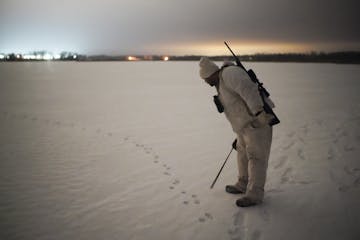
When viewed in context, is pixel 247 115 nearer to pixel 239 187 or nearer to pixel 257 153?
pixel 257 153

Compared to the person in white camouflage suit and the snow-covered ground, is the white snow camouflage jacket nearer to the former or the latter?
the person in white camouflage suit

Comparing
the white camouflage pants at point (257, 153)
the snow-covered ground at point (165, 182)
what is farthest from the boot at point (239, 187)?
the white camouflage pants at point (257, 153)

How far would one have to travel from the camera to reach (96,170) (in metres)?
5.39

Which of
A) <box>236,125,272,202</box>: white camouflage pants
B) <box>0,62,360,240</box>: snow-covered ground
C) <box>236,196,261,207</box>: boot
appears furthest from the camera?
<box>236,196,261,207</box>: boot

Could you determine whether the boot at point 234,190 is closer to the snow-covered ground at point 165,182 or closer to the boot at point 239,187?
the boot at point 239,187

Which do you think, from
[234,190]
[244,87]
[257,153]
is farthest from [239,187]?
[244,87]

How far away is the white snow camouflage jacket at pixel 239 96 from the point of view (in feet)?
11.3

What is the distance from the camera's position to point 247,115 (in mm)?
3639

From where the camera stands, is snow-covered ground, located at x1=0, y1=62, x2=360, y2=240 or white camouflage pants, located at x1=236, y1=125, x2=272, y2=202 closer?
snow-covered ground, located at x1=0, y1=62, x2=360, y2=240

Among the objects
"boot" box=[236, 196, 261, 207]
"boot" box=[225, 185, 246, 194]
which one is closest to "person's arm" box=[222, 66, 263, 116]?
"boot" box=[236, 196, 261, 207]

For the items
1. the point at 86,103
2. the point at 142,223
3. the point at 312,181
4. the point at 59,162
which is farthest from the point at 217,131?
the point at 86,103

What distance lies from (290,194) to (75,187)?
338 cm

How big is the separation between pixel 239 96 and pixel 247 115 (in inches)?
10.5

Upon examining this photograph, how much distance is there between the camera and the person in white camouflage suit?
3479 mm
